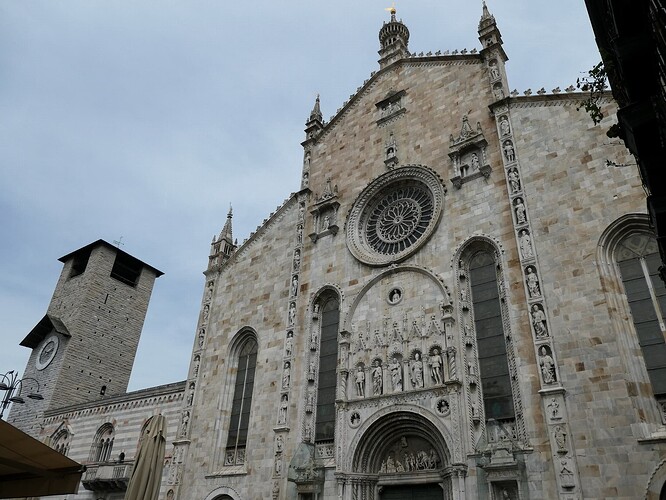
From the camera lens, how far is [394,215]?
66.7 ft

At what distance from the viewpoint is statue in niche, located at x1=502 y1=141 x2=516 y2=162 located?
1730cm

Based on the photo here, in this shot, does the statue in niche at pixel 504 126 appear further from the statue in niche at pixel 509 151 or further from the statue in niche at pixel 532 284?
the statue in niche at pixel 532 284

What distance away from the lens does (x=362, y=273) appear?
766 inches

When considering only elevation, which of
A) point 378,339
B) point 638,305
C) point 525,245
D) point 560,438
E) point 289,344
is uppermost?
point 525,245

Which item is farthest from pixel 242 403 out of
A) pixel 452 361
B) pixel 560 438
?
pixel 560 438

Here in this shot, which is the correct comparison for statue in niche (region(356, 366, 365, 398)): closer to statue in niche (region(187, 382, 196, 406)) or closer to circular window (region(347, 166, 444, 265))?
circular window (region(347, 166, 444, 265))

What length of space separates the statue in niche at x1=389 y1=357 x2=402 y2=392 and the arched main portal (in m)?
0.78

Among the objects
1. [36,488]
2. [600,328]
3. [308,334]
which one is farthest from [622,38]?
[308,334]

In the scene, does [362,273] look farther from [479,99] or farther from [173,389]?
[173,389]

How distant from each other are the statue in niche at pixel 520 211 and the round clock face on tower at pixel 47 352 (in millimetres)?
31635

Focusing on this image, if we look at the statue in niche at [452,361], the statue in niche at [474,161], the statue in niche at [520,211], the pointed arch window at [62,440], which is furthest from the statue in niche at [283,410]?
the pointed arch window at [62,440]

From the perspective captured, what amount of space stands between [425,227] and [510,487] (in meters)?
9.07

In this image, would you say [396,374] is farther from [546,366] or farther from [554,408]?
[554,408]

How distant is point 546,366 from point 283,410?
9353 mm
